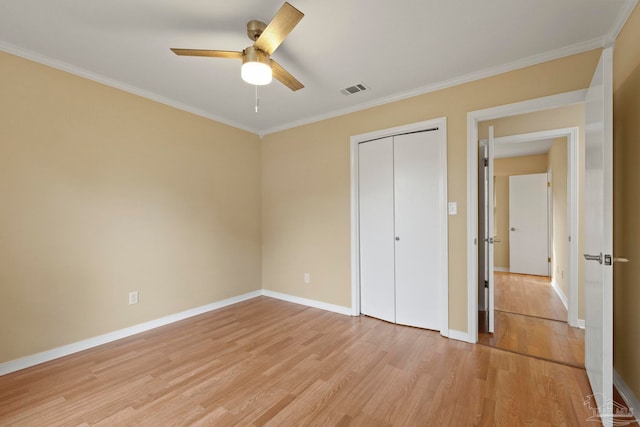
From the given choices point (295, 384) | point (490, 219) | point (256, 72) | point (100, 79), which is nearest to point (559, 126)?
point (490, 219)

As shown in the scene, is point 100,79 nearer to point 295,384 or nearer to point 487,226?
point 295,384

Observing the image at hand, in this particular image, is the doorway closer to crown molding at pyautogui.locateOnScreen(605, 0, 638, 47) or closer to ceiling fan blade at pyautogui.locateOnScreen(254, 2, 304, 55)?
crown molding at pyautogui.locateOnScreen(605, 0, 638, 47)

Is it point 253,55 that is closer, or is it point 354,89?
point 253,55

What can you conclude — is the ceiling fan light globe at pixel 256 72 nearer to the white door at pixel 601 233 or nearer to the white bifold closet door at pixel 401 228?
the white bifold closet door at pixel 401 228

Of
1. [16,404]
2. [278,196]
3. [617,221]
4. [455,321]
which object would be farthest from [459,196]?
[16,404]

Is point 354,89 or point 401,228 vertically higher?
point 354,89

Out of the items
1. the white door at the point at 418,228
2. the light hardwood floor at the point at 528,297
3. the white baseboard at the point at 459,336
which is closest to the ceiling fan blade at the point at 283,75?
the white door at the point at 418,228

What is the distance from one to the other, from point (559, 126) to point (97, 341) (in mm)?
5469

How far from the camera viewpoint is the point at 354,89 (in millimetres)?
2891

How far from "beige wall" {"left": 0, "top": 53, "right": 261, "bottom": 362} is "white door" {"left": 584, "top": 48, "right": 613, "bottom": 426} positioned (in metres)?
3.69

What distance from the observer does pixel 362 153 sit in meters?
3.34

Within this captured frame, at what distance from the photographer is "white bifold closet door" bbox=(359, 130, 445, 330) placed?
2863 millimetres

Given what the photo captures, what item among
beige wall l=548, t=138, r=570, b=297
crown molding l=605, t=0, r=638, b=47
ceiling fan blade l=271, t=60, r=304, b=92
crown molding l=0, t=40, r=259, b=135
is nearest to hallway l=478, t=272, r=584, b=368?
beige wall l=548, t=138, r=570, b=297

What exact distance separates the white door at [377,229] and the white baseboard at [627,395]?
173 centimetres
